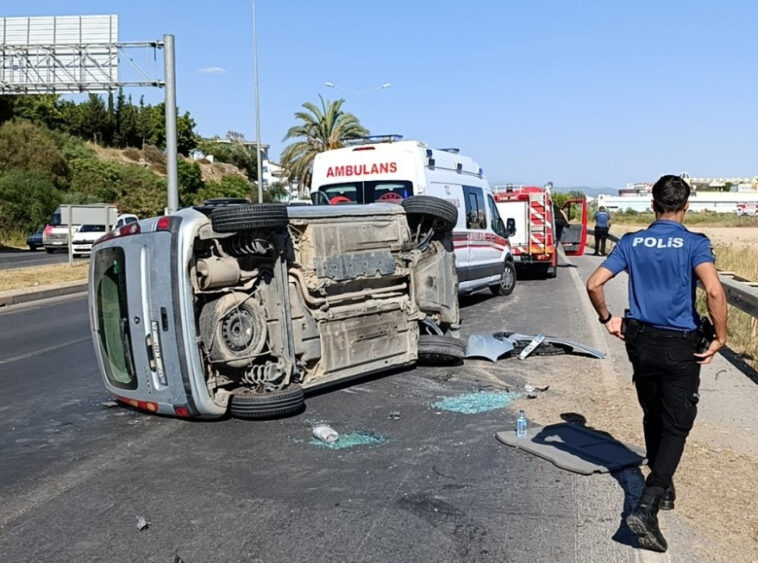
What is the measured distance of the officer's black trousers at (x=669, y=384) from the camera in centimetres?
422

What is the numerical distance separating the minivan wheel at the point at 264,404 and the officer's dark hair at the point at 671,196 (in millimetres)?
3522

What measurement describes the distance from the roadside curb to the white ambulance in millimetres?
7786

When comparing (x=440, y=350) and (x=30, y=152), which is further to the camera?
(x=30, y=152)

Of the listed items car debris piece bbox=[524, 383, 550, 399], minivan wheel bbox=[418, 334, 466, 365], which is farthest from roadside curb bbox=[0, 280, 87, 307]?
car debris piece bbox=[524, 383, 550, 399]

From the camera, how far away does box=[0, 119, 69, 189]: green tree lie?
172 feet

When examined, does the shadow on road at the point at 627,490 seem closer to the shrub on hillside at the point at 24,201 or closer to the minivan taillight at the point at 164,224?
the minivan taillight at the point at 164,224

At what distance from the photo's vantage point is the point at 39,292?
59.1ft

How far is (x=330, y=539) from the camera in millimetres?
4293

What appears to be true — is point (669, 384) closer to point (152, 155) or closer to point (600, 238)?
point (600, 238)

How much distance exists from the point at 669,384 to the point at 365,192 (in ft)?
29.6

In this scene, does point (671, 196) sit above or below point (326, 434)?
above

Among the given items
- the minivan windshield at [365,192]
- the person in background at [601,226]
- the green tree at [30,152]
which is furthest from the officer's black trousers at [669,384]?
the green tree at [30,152]

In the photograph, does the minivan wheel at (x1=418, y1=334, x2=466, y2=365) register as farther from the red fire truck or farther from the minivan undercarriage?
the red fire truck

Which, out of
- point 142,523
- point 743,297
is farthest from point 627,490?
point 743,297
